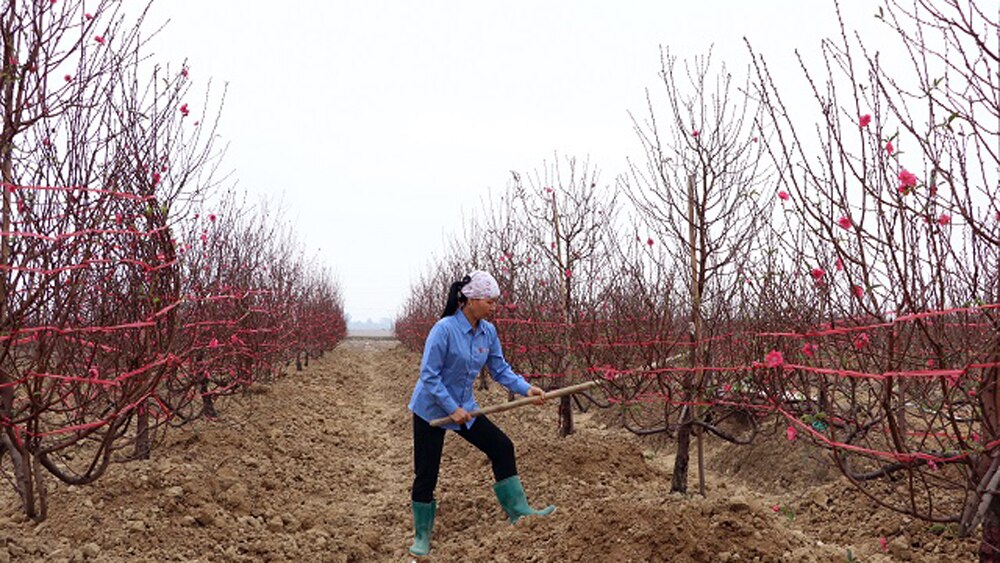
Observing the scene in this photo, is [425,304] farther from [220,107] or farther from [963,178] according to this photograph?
[963,178]

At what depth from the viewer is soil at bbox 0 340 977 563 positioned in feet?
10.2

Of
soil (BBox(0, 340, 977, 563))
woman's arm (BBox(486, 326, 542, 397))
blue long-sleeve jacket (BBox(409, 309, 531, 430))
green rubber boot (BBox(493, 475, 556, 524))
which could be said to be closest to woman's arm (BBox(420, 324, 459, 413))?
blue long-sleeve jacket (BBox(409, 309, 531, 430))

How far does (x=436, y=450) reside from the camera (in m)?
3.74

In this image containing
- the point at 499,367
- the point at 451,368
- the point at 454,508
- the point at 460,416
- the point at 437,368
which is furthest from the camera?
the point at 454,508

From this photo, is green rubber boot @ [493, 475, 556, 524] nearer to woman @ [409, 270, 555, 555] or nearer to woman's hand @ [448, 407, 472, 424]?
woman @ [409, 270, 555, 555]

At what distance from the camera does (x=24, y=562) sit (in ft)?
9.69

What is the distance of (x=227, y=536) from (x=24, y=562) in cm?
113

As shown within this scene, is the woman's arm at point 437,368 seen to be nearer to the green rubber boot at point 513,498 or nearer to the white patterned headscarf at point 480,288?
the white patterned headscarf at point 480,288

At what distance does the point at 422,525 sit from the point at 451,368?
91 centimetres

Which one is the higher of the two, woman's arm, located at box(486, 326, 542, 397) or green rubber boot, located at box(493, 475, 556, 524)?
A: woman's arm, located at box(486, 326, 542, 397)

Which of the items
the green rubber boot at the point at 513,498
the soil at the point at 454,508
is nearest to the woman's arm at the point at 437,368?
the green rubber boot at the point at 513,498

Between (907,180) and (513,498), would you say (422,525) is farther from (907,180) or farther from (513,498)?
(907,180)

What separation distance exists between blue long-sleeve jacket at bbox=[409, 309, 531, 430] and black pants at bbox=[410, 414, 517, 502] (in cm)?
6

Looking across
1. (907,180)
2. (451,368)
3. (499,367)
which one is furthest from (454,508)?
(907,180)
